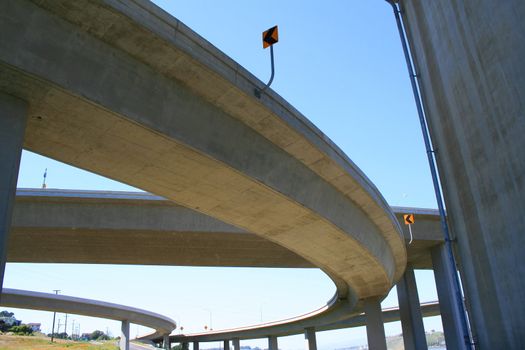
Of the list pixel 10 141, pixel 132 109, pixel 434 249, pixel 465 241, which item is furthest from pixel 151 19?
pixel 434 249

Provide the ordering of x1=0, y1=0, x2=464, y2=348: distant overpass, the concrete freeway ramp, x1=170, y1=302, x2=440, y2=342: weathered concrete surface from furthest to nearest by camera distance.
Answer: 1. x1=170, y1=302, x2=440, y2=342: weathered concrete surface
2. the concrete freeway ramp
3. x1=0, y1=0, x2=464, y2=348: distant overpass

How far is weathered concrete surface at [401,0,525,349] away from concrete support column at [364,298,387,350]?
69.8ft

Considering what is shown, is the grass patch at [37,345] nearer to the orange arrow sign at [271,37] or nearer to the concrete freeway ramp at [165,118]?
the concrete freeway ramp at [165,118]

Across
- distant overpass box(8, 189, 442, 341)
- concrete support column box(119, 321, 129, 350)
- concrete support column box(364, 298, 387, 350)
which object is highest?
distant overpass box(8, 189, 442, 341)

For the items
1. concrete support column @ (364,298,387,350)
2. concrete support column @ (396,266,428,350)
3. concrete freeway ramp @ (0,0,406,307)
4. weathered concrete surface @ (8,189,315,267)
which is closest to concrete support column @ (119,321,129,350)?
weathered concrete surface @ (8,189,315,267)

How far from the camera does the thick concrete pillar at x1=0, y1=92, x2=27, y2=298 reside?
802 centimetres

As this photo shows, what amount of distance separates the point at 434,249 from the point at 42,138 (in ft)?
94.8

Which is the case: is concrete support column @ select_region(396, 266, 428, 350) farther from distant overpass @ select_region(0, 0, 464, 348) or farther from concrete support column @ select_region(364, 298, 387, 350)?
distant overpass @ select_region(0, 0, 464, 348)

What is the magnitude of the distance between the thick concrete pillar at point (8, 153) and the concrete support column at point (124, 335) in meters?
51.8

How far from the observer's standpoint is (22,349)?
135 feet

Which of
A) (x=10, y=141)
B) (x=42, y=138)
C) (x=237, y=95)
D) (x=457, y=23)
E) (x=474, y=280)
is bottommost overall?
(x=474, y=280)

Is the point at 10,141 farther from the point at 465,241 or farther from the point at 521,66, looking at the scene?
the point at 465,241

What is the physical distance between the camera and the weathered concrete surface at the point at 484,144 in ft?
32.2

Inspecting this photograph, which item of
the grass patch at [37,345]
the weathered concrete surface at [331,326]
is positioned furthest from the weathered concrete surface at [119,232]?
the weathered concrete surface at [331,326]
